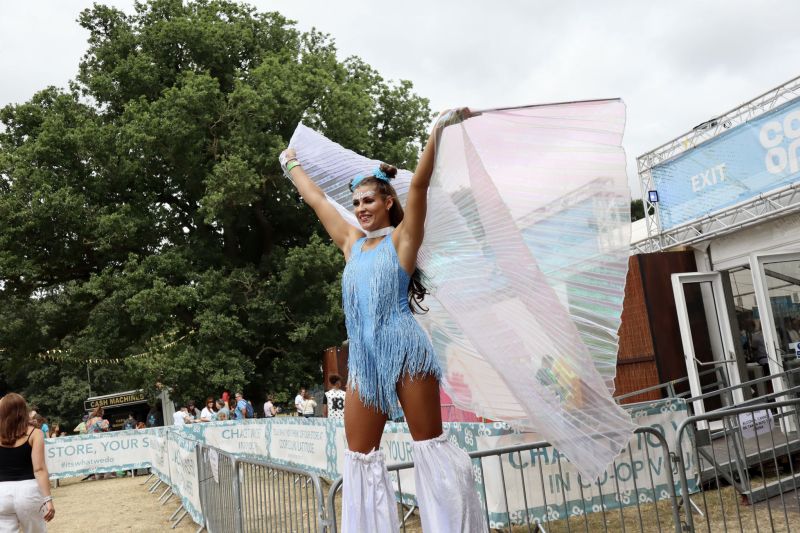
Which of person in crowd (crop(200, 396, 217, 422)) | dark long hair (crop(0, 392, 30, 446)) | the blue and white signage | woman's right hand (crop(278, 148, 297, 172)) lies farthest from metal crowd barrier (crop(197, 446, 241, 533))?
person in crowd (crop(200, 396, 217, 422))

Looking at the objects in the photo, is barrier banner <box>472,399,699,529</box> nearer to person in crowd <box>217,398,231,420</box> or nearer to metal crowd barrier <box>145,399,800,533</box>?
metal crowd barrier <box>145,399,800,533</box>

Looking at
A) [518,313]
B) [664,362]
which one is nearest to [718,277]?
[664,362]

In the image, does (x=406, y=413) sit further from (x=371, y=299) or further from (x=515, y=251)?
(x=515, y=251)

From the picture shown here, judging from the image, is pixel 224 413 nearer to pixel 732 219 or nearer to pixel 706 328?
pixel 706 328


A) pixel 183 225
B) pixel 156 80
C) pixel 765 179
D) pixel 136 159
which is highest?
pixel 156 80

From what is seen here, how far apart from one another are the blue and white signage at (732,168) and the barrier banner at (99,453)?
474 inches

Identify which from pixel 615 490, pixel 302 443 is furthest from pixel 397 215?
pixel 302 443

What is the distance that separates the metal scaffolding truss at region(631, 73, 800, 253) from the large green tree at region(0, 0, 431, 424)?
1171cm

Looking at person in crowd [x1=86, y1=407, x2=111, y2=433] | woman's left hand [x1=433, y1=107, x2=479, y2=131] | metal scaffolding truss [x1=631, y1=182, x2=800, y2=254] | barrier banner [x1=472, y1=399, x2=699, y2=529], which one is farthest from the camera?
person in crowd [x1=86, y1=407, x2=111, y2=433]

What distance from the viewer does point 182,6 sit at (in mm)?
24734

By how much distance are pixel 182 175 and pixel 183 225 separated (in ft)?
6.82

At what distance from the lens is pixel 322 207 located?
3404mm

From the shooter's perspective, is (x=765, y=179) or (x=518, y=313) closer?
(x=518, y=313)

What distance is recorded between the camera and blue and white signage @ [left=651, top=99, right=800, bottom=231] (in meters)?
8.80
